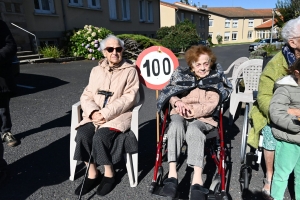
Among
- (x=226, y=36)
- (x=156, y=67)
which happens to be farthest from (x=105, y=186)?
(x=226, y=36)

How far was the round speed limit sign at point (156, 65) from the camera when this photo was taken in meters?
3.20

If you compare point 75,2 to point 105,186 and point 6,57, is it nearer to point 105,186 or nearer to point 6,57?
point 6,57

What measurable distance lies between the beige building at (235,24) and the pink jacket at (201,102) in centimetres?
5696

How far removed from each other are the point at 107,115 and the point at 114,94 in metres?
0.29

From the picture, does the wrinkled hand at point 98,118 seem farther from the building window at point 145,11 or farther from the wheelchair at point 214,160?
the building window at point 145,11

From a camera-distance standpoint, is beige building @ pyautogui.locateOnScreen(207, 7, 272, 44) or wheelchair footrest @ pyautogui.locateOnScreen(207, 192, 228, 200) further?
beige building @ pyautogui.locateOnScreen(207, 7, 272, 44)

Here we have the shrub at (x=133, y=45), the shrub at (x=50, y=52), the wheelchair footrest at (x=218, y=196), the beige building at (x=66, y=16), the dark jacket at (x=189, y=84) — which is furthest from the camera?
the shrub at (x=133, y=45)

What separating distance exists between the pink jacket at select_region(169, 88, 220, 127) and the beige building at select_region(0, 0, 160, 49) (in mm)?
10648

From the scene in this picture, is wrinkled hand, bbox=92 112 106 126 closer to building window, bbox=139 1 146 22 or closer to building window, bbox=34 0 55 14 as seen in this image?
building window, bbox=34 0 55 14

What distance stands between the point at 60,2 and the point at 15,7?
3.18 metres

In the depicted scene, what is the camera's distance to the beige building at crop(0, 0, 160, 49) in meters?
11.5


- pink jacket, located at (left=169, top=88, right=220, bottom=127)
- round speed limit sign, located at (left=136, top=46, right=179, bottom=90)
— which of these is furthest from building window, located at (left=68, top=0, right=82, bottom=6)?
pink jacket, located at (left=169, top=88, right=220, bottom=127)

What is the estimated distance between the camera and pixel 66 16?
47.2 feet

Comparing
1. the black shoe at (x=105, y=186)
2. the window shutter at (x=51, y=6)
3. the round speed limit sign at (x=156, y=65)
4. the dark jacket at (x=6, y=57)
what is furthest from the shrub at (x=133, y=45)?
the black shoe at (x=105, y=186)
